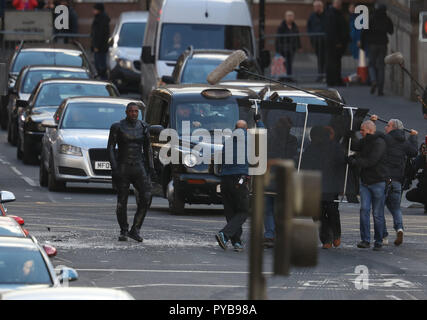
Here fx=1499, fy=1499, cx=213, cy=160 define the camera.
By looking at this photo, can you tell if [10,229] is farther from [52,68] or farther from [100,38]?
[100,38]

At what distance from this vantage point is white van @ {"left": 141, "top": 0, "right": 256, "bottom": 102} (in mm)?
32500

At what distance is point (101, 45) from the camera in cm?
4119

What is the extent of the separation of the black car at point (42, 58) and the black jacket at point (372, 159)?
1621cm

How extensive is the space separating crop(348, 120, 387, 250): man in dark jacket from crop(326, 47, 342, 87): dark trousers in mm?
18927

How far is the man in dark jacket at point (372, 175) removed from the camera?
18.7 m

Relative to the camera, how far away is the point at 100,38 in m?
41.0

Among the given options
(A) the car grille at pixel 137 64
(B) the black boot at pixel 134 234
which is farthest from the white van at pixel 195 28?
(B) the black boot at pixel 134 234

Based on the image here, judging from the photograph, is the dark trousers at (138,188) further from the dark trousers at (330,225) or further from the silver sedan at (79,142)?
the silver sedan at (79,142)

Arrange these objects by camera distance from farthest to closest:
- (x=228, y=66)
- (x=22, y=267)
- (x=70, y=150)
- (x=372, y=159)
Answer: (x=70, y=150), (x=228, y=66), (x=372, y=159), (x=22, y=267)

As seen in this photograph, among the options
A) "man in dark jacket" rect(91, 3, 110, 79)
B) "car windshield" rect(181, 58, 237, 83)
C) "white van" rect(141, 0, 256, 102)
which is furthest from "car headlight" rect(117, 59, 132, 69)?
"car windshield" rect(181, 58, 237, 83)

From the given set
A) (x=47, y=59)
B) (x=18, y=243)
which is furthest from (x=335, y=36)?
(x=18, y=243)

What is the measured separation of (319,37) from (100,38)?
6.11 m
